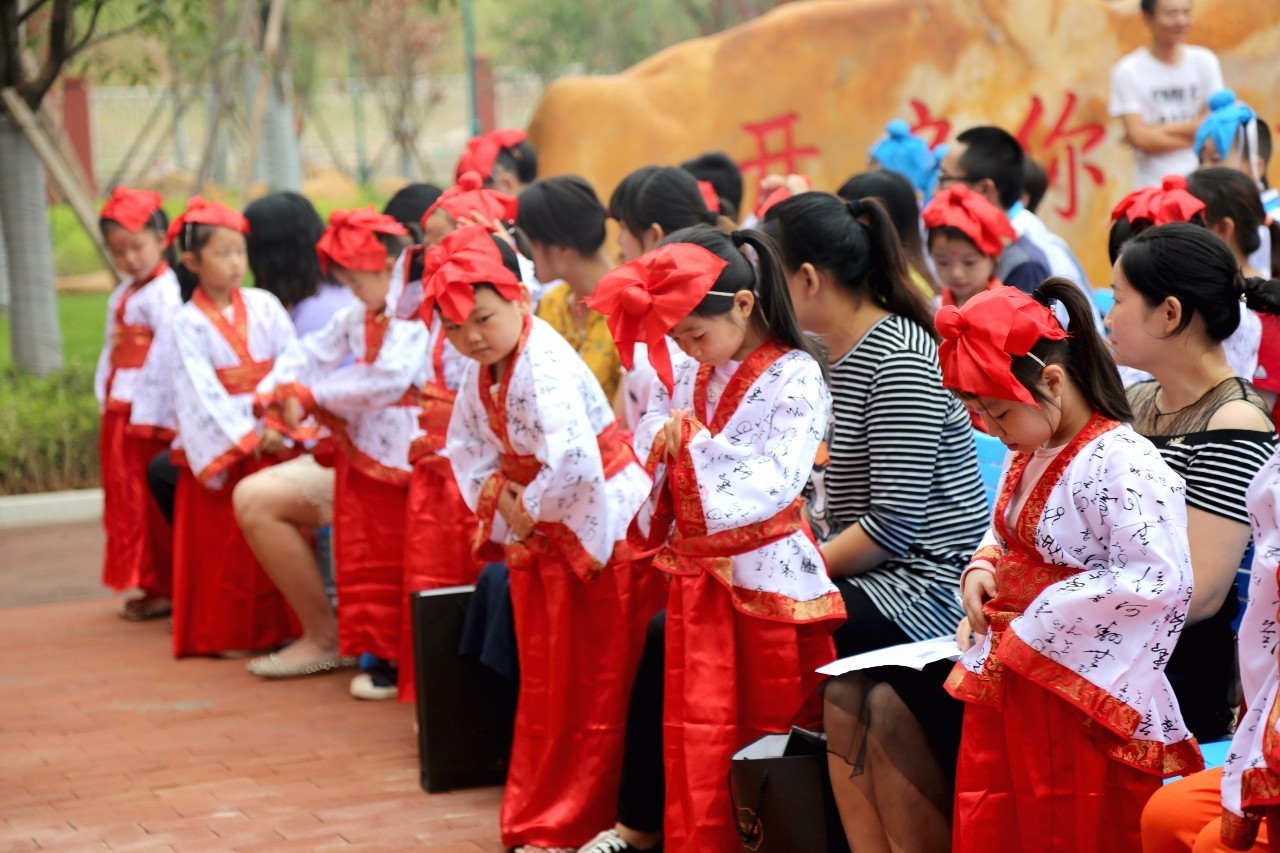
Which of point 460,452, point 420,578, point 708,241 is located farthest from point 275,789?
point 708,241

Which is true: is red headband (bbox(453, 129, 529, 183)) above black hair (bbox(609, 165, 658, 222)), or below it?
above

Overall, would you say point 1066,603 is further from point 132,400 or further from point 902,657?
point 132,400

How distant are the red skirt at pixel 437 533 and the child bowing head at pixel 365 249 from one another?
608 mm

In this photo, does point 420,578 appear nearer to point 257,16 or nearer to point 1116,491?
point 1116,491

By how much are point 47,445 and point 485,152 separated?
13.1 feet

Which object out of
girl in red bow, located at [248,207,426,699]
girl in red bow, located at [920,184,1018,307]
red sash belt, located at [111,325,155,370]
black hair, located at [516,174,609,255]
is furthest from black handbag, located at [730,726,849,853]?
red sash belt, located at [111,325,155,370]

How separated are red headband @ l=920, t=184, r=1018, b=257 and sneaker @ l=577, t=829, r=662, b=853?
189 cm

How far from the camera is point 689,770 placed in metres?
3.23

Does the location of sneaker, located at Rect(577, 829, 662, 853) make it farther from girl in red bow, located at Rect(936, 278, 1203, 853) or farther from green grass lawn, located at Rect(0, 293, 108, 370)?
green grass lawn, located at Rect(0, 293, 108, 370)

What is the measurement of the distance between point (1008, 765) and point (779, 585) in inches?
27.5

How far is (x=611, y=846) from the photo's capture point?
11.7 ft

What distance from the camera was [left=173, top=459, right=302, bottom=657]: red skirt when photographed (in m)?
5.68

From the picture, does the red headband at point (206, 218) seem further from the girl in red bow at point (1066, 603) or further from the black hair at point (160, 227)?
the girl in red bow at point (1066, 603)

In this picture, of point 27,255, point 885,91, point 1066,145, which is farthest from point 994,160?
point 27,255
